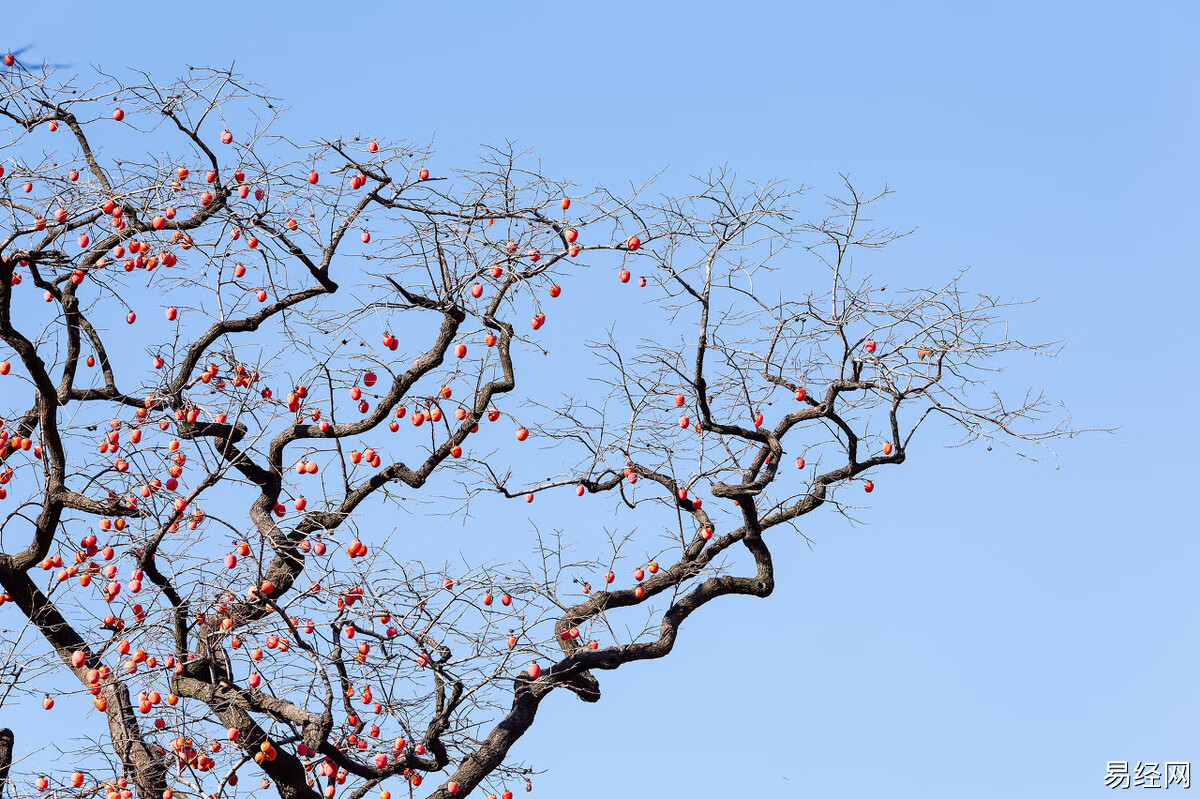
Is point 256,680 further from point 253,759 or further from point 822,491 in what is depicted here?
point 822,491

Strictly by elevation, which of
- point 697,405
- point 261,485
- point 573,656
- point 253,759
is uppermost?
point 697,405

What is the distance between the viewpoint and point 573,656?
19.3 ft

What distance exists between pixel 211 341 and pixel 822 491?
10.2 ft

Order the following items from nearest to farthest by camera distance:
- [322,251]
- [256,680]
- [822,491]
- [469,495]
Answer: [256,680] → [322,251] → [469,495] → [822,491]

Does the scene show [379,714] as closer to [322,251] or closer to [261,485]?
[261,485]

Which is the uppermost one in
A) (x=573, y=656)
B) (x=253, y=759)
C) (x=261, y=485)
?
(x=261, y=485)

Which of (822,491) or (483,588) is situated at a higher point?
(822,491)

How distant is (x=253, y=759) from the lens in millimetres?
5180

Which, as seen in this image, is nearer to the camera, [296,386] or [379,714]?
[379,714]

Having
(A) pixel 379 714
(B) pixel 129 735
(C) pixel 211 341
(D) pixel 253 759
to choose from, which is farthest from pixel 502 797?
(C) pixel 211 341

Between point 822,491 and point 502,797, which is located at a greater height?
point 822,491

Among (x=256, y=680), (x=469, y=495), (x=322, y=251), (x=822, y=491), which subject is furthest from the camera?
(x=822, y=491)

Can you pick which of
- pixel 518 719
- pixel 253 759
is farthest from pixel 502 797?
pixel 253 759

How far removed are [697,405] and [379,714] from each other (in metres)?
2.14
